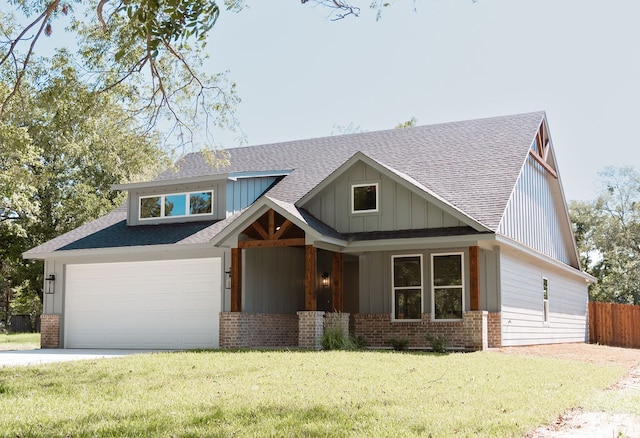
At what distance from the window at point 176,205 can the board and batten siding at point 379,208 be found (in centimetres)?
316

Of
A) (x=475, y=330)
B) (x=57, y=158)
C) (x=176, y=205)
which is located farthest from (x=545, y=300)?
(x=57, y=158)

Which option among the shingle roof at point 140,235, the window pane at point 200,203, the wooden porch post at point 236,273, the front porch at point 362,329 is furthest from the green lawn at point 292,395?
the window pane at point 200,203

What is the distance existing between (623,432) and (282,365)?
6166mm

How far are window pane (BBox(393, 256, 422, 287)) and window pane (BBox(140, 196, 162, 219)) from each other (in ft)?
23.9

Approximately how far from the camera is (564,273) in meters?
25.2

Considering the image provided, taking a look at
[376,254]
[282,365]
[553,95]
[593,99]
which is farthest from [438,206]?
[593,99]

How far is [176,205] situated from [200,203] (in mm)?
868

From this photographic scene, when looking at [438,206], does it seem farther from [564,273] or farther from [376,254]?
[564,273]

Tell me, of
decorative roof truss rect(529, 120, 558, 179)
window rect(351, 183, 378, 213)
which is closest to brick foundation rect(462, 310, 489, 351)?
window rect(351, 183, 378, 213)

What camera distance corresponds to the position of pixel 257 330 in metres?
18.8

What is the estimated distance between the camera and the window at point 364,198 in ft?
61.9

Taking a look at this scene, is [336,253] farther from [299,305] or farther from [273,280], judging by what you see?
[299,305]

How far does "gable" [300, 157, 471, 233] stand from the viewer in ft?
59.1

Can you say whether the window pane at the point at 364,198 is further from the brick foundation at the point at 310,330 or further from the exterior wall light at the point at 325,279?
the brick foundation at the point at 310,330
